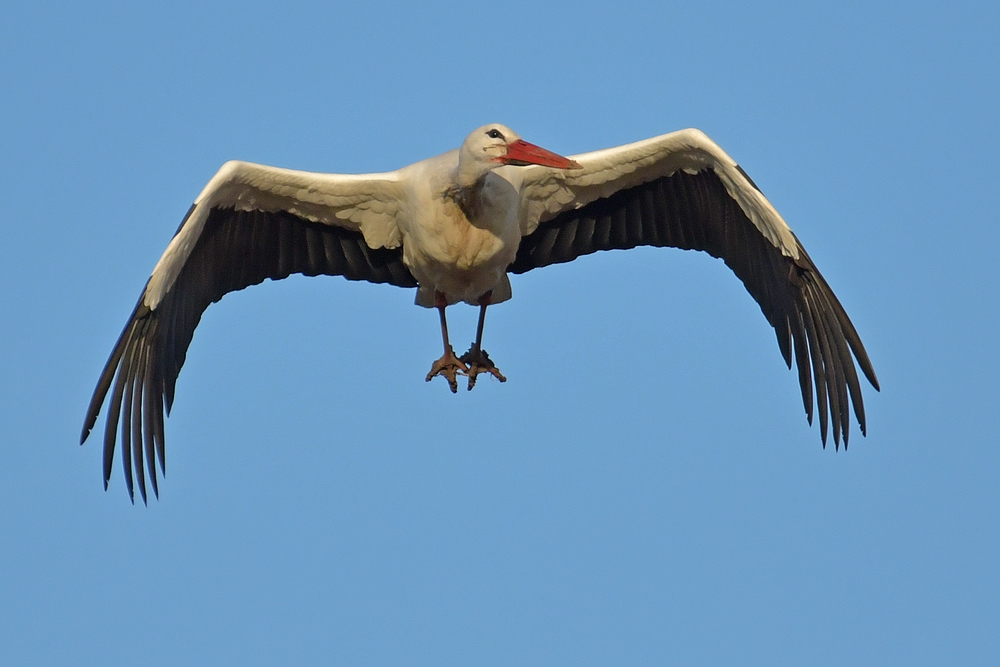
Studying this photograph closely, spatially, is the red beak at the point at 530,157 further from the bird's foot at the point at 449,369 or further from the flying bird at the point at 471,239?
the bird's foot at the point at 449,369

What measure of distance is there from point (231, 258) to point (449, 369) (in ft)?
6.04

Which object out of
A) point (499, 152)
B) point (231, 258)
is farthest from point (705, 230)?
point (231, 258)

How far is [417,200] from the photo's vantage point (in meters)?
11.9

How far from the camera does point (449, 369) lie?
12773 millimetres

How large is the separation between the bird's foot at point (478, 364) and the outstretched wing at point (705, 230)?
72 centimetres

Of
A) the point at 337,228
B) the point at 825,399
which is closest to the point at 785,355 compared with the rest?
the point at 825,399

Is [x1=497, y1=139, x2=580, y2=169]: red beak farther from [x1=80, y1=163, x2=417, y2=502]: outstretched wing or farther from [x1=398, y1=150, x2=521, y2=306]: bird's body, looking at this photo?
[x1=80, y1=163, x2=417, y2=502]: outstretched wing

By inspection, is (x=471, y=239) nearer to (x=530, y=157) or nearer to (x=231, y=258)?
(x=530, y=157)

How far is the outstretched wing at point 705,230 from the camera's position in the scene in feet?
39.2

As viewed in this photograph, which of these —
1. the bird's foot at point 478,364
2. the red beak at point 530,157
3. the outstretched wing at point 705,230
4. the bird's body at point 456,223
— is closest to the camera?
the red beak at point 530,157

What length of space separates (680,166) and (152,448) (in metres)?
4.33

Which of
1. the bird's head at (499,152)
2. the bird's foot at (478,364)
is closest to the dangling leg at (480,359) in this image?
the bird's foot at (478,364)

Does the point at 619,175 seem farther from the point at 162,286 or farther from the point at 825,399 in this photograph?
the point at 162,286

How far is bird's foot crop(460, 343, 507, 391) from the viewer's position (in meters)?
12.8
